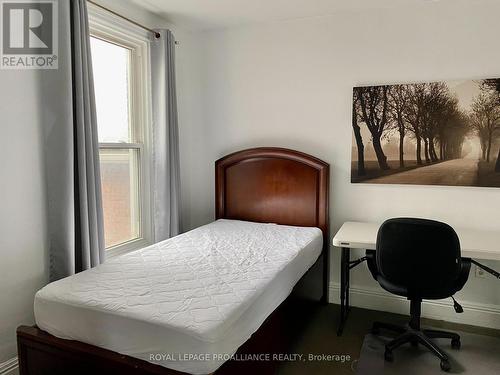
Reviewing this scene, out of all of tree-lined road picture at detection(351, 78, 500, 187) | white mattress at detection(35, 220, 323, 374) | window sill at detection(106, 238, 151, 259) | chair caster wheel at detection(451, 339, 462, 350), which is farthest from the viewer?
window sill at detection(106, 238, 151, 259)

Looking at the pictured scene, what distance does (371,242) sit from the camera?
96.3 inches

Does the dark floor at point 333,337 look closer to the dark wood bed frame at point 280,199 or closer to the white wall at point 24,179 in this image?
the dark wood bed frame at point 280,199

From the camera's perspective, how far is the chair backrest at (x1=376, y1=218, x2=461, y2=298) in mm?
2070

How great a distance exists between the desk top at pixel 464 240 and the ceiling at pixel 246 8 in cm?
172

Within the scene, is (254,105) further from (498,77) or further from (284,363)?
(284,363)

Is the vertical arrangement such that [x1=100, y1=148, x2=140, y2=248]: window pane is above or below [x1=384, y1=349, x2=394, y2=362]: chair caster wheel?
above

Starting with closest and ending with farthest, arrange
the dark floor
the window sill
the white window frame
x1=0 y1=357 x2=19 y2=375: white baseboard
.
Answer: x1=0 y1=357 x2=19 y2=375: white baseboard, the dark floor, the window sill, the white window frame

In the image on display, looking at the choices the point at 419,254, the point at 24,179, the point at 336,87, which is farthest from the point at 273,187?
the point at 24,179

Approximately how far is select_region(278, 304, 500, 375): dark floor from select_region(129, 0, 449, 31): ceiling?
2.44m

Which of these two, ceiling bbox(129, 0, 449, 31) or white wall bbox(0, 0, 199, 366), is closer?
white wall bbox(0, 0, 199, 366)

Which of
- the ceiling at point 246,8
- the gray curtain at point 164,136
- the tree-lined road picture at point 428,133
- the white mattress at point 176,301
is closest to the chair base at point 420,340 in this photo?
the white mattress at point 176,301

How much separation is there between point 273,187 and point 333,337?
1324 mm

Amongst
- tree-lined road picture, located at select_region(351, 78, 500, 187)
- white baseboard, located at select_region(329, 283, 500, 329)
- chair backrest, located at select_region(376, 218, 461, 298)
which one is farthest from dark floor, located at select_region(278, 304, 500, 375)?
tree-lined road picture, located at select_region(351, 78, 500, 187)

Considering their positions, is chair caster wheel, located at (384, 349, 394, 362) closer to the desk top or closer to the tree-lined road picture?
the desk top
